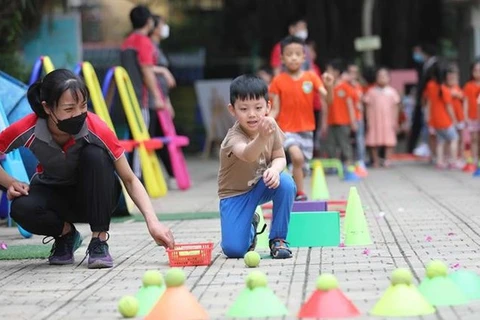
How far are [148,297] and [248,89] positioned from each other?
7.31 feet

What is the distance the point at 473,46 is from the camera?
80.2 feet

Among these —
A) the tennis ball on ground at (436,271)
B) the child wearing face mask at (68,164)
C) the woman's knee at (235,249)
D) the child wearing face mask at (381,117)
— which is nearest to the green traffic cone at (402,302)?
the tennis ball on ground at (436,271)

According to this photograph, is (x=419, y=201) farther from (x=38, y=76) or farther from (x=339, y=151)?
(x=339, y=151)

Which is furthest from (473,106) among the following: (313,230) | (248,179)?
(248,179)

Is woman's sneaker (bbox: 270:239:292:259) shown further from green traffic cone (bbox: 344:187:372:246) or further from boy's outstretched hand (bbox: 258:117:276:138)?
boy's outstretched hand (bbox: 258:117:276:138)

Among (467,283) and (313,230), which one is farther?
(313,230)

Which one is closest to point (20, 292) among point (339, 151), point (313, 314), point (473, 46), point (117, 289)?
point (117, 289)

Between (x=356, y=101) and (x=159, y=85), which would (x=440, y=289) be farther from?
(x=356, y=101)

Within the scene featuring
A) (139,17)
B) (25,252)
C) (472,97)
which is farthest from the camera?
(472,97)

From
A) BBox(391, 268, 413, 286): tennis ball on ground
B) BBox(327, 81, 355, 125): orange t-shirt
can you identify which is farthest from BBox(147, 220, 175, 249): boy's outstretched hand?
BBox(327, 81, 355, 125): orange t-shirt

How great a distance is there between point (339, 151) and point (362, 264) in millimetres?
12735

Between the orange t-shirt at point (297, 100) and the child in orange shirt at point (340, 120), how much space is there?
6126 millimetres

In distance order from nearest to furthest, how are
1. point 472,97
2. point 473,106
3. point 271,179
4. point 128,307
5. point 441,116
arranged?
point 128,307, point 271,179, point 441,116, point 472,97, point 473,106

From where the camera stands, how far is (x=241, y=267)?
291 inches
